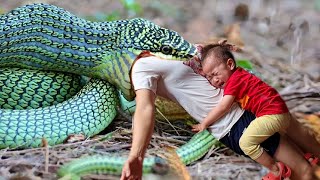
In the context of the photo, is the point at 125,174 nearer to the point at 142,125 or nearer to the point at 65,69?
the point at 142,125

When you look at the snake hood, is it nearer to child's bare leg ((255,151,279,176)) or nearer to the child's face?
the child's face

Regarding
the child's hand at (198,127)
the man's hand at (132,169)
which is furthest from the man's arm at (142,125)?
the child's hand at (198,127)

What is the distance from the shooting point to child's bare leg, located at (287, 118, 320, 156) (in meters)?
1.63

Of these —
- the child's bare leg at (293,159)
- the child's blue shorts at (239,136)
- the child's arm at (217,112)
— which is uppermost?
the child's arm at (217,112)

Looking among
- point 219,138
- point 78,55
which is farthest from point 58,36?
point 219,138

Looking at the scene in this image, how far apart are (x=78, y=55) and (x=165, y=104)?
0.86ft

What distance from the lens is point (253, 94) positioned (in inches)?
63.0

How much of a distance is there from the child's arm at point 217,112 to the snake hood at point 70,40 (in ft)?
0.69

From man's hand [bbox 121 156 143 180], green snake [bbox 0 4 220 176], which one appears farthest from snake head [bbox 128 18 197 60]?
man's hand [bbox 121 156 143 180]

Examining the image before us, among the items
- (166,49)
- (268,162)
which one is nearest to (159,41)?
(166,49)

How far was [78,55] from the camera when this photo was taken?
1813 millimetres

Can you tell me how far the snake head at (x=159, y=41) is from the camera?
1.69 metres

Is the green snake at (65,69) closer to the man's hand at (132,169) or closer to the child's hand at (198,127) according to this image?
the child's hand at (198,127)

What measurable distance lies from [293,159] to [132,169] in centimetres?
36
